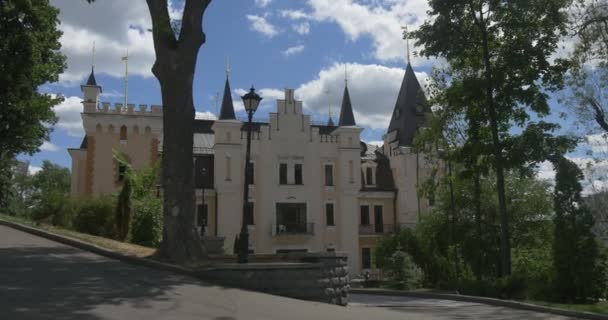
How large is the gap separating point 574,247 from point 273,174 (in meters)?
27.4

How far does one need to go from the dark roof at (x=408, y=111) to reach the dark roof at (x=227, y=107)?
14.0 m

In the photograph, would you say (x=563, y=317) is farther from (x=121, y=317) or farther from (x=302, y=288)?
(x=121, y=317)

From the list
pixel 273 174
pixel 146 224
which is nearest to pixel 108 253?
pixel 146 224

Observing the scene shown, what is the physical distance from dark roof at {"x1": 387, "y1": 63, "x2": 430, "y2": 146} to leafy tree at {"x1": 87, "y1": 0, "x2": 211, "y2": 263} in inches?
1316

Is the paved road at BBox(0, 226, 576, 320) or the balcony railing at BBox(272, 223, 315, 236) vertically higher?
the balcony railing at BBox(272, 223, 315, 236)

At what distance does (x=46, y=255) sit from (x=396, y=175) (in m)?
35.5

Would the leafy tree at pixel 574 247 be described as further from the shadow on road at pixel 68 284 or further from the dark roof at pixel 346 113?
the dark roof at pixel 346 113

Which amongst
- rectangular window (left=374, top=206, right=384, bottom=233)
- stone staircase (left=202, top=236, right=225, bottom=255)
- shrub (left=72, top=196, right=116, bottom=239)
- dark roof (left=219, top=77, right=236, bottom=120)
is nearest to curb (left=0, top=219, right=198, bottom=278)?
shrub (left=72, top=196, right=116, bottom=239)

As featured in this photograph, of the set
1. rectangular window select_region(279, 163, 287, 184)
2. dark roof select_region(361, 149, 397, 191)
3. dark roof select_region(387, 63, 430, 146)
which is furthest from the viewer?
dark roof select_region(387, 63, 430, 146)

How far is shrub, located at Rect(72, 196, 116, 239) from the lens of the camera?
19.6 metres

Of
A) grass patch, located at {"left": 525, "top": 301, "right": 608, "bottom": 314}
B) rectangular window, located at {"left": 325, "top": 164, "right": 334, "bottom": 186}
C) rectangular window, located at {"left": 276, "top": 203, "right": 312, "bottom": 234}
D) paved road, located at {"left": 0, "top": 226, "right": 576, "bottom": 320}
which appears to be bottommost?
grass patch, located at {"left": 525, "top": 301, "right": 608, "bottom": 314}

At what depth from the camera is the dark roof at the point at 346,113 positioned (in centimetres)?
4459

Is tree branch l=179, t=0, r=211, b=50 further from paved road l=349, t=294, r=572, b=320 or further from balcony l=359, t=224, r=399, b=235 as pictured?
balcony l=359, t=224, r=399, b=235

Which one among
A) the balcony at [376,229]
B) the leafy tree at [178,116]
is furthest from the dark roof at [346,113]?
Answer: the leafy tree at [178,116]
